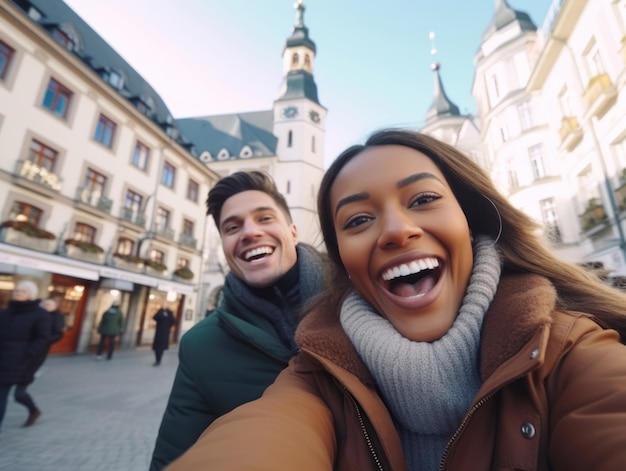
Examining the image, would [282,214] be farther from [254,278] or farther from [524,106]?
[524,106]

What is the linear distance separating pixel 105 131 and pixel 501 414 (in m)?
17.7

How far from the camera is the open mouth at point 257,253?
2.04 metres

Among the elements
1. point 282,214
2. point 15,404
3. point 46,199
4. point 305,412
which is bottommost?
point 15,404

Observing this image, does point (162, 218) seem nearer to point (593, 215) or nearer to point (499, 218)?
point (499, 218)

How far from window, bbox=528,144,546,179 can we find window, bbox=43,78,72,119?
69.0 ft

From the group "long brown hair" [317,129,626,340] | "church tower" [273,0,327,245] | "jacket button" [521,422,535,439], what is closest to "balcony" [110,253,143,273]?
"long brown hair" [317,129,626,340]

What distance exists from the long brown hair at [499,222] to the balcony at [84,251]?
13.7 metres

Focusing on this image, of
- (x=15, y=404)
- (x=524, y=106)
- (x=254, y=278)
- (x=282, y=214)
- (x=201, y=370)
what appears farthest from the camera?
(x=524, y=106)

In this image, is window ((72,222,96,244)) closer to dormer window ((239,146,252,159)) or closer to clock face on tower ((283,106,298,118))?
dormer window ((239,146,252,159))

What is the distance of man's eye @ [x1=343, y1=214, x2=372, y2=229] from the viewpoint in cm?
126

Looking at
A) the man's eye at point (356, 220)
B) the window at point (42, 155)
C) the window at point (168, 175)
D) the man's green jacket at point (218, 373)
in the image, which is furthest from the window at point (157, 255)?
the man's eye at point (356, 220)

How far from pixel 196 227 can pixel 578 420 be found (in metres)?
20.7

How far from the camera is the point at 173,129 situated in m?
19.6

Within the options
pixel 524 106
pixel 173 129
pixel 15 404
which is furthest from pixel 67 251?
pixel 524 106
